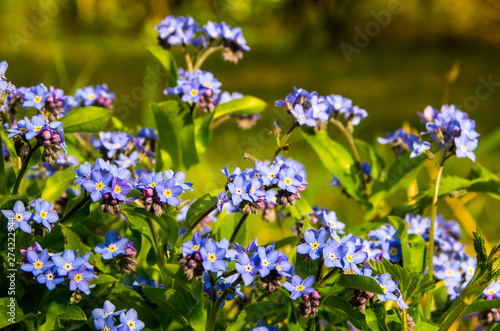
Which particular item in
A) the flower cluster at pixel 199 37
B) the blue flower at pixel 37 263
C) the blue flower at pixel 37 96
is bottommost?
the blue flower at pixel 37 263

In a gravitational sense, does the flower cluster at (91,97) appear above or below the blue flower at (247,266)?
above

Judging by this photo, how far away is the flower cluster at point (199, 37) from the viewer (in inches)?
73.7

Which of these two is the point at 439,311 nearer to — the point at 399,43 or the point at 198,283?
the point at 198,283

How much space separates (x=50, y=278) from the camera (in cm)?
123

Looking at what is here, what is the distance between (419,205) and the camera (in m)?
1.90

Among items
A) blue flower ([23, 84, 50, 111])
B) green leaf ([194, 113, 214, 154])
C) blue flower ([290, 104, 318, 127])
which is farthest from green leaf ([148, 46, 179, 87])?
blue flower ([290, 104, 318, 127])

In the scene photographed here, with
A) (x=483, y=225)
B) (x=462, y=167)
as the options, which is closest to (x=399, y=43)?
(x=462, y=167)

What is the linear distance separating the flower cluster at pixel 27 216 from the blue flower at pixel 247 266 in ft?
1.33

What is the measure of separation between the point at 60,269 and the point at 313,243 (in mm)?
529

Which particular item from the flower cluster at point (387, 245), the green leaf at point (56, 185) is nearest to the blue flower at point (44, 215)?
the green leaf at point (56, 185)

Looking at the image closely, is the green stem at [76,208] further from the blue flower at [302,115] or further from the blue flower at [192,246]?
the blue flower at [302,115]

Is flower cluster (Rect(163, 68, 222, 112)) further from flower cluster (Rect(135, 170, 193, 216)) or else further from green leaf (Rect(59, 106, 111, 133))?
flower cluster (Rect(135, 170, 193, 216))

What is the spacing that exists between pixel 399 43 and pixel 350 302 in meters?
7.44

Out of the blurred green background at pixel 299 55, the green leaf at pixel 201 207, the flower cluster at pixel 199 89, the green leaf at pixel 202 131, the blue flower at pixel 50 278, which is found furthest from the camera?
the blurred green background at pixel 299 55
